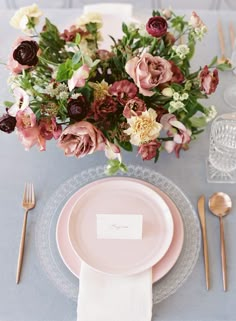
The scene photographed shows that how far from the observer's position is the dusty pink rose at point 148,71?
2.60ft

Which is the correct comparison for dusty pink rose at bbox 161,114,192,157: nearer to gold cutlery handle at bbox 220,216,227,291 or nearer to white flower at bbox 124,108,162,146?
white flower at bbox 124,108,162,146

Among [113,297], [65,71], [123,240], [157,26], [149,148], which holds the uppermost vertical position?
[157,26]

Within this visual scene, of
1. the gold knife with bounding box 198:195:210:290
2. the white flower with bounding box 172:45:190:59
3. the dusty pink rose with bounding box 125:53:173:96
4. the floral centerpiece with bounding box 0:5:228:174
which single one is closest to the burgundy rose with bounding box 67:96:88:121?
the floral centerpiece with bounding box 0:5:228:174

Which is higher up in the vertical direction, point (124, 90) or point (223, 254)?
point (124, 90)

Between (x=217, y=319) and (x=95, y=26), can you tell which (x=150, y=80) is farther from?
(x=217, y=319)

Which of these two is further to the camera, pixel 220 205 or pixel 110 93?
pixel 220 205

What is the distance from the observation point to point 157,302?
0.83 metres

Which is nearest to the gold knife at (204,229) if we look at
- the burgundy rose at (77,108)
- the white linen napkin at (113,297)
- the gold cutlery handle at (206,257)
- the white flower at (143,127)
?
the gold cutlery handle at (206,257)

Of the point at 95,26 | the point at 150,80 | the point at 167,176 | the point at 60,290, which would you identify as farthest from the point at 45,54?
the point at 60,290

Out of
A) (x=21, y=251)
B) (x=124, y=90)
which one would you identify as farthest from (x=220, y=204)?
(x=21, y=251)

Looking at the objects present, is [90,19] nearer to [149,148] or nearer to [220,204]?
[149,148]

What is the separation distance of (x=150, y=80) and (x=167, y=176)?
0.28 meters

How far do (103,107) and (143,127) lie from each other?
0.09 metres

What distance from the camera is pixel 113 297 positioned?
0.82 meters
